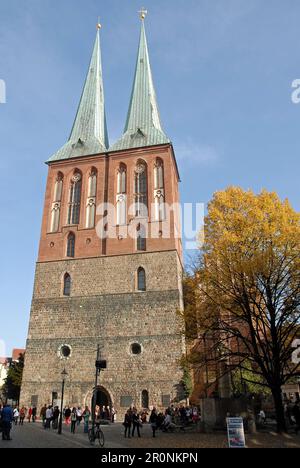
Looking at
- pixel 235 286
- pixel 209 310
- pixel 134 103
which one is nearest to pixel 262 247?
pixel 235 286

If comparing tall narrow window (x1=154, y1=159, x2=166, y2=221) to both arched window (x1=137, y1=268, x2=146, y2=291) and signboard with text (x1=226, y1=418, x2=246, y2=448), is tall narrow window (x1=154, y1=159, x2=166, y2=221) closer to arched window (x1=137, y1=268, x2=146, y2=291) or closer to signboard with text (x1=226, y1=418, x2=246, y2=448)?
arched window (x1=137, y1=268, x2=146, y2=291)

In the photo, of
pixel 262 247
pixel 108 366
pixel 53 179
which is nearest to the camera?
pixel 262 247

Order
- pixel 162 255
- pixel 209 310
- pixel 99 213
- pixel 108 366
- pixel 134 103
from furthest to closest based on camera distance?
pixel 134 103 → pixel 99 213 → pixel 162 255 → pixel 108 366 → pixel 209 310

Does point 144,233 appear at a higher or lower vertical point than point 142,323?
higher

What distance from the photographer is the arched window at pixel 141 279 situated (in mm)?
28078

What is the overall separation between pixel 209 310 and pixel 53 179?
2207 centimetres

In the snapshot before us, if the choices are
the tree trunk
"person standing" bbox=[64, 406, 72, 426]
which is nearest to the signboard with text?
the tree trunk

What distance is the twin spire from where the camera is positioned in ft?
112

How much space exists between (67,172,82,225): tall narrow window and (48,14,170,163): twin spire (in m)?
2.27

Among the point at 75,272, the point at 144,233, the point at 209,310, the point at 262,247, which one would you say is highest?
the point at 144,233

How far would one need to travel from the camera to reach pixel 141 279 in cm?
2836

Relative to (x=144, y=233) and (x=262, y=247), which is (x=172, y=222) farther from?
(x=262, y=247)

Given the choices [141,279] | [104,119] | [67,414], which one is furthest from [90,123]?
[67,414]
